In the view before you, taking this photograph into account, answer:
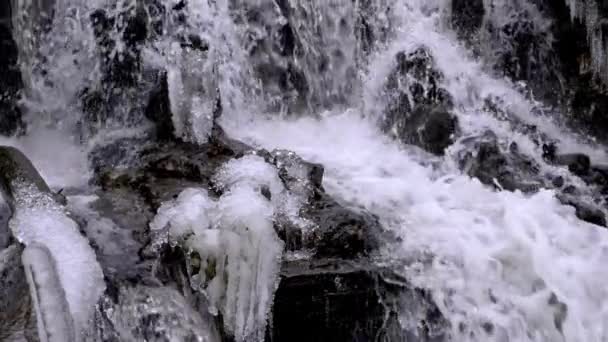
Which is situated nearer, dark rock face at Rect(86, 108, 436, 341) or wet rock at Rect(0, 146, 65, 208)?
dark rock face at Rect(86, 108, 436, 341)

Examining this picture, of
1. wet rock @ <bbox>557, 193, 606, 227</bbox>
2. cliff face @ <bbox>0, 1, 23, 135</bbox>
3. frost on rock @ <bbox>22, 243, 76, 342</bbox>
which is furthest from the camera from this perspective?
cliff face @ <bbox>0, 1, 23, 135</bbox>

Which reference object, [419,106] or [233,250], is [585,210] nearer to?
[419,106]

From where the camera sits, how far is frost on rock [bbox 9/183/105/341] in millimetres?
3260

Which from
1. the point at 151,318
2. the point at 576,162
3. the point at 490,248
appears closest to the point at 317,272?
the point at 151,318

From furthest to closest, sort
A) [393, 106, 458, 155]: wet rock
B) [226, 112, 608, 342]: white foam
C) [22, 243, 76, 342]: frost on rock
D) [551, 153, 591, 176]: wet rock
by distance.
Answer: [393, 106, 458, 155]: wet rock
[551, 153, 591, 176]: wet rock
[226, 112, 608, 342]: white foam
[22, 243, 76, 342]: frost on rock

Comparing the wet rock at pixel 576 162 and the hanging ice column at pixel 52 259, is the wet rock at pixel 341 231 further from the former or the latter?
the wet rock at pixel 576 162

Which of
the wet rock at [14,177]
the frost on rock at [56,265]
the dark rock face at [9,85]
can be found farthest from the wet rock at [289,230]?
the dark rock face at [9,85]

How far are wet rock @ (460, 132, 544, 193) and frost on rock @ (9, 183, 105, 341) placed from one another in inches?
115

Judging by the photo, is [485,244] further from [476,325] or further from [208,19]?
[208,19]

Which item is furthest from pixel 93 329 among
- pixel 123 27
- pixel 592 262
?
pixel 123 27

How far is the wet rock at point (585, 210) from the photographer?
4871mm

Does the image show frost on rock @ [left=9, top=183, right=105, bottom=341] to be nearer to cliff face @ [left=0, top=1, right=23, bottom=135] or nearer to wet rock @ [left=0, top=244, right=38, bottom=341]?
wet rock @ [left=0, top=244, right=38, bottom=341]

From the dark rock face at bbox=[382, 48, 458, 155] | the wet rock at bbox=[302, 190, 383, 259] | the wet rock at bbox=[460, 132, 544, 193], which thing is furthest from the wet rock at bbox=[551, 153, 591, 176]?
the wet rock at bbox=[302, 190, 383, 259]

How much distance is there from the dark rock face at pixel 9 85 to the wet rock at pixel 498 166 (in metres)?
3.63
